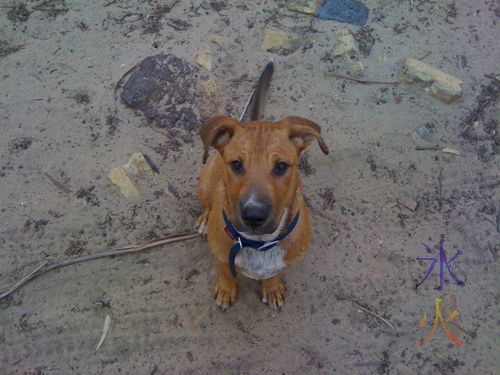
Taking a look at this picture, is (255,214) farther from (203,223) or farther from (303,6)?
(303,6)

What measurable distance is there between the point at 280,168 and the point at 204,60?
2598mm

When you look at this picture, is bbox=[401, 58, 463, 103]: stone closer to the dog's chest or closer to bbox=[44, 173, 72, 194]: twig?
the dog's chest

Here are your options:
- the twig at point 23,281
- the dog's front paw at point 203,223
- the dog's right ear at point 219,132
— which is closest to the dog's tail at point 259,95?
the dog's front paw at point 203,223

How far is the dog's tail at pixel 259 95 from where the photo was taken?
450cm

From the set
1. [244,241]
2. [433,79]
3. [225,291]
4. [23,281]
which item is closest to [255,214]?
[244,241]

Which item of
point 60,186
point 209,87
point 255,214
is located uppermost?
point 255,214

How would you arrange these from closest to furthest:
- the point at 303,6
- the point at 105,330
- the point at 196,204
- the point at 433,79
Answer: the point at 105,330, the point at 196,204, the point at 433,79, the point at 303,6

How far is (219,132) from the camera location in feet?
10.6

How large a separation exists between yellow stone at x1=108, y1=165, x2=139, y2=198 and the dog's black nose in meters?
1.94

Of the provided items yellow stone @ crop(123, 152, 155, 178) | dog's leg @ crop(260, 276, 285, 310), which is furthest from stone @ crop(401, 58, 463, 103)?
yellow stone @ crop(123, 152, 155, 178)

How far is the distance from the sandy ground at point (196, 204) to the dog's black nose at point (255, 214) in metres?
1.39

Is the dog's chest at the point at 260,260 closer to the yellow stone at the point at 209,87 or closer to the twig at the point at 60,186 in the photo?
the twig at the point at 60,186

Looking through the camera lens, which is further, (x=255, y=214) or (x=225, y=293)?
(x=225, y=293)

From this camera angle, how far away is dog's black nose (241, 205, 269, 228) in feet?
9.26
